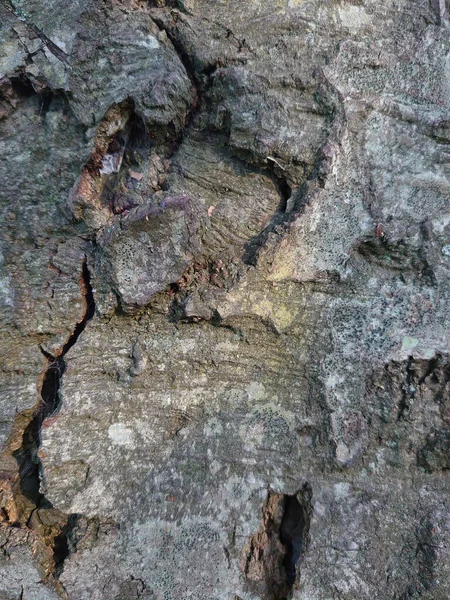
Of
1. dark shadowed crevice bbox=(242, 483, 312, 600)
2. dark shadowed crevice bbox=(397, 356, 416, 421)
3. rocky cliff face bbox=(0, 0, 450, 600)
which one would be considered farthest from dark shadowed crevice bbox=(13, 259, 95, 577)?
dark shadowed crevice bbox=(397, 356, 416, 421)

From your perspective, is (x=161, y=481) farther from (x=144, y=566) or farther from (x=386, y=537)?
(x=386, y=537)

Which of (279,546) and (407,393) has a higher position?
(407,393)

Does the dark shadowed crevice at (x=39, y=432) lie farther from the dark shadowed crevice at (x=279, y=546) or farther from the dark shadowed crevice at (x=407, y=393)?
the dark shadowed crevice at (x=407, y=393)

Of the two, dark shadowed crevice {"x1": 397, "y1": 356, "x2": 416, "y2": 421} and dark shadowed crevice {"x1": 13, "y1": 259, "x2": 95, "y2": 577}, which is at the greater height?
dark shadowed crevice {"x1": 397, "y1": 356, "x2": 416, "y2": 421}

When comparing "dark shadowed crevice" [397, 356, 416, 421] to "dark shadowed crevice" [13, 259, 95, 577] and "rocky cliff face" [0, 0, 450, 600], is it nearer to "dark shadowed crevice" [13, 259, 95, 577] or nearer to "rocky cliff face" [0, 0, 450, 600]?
"rocky cliff face" [0, 0, 450, 600]

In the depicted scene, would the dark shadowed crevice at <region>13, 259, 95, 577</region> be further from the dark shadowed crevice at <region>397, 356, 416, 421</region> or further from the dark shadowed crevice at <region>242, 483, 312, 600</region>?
the dark shadowed crevice at <region>397, 356, 416, 421</region>

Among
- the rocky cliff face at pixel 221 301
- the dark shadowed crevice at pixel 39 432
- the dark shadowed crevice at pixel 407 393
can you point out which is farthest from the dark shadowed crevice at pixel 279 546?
the dark shadowed crevice at pixel 39 432

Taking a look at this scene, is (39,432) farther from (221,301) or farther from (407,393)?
(407,393)

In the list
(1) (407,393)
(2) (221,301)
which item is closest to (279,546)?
(1) (407,393)
